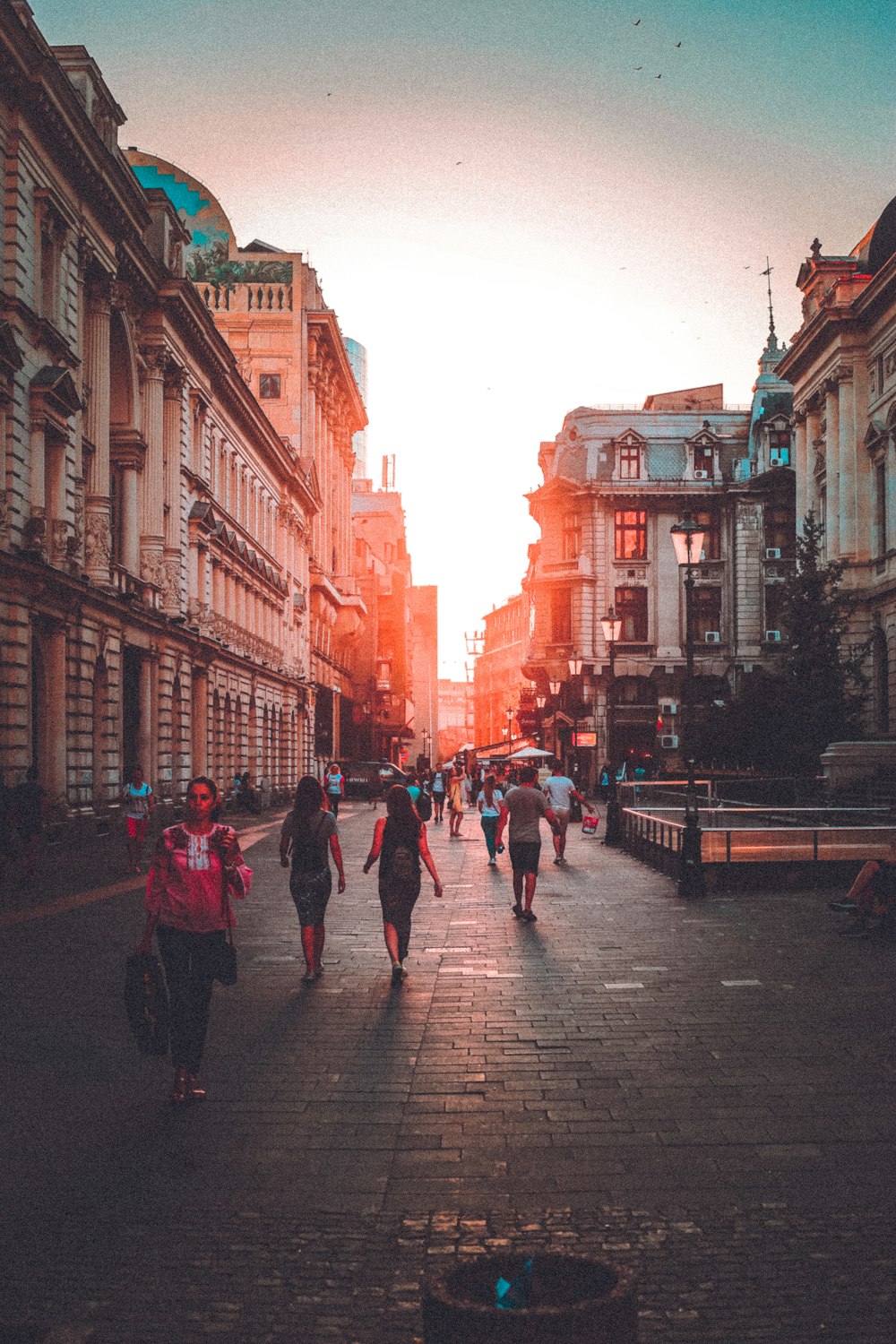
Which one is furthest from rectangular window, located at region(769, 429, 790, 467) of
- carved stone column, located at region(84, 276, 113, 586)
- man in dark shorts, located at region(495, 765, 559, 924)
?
man in dark shorts, located at region(495, 765, 559, 924)

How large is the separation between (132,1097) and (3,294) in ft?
63.1

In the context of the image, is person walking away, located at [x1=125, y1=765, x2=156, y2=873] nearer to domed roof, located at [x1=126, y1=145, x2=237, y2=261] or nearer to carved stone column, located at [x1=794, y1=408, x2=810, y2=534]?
carved stone column, located at [x1=794, y1=408, x2=810, y2=534]

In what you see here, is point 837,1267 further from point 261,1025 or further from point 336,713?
point 336,713

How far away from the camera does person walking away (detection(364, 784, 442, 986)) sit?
1036cm

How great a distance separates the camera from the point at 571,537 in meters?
62.4

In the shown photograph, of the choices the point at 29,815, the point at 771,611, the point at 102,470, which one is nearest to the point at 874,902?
the point at 29,815

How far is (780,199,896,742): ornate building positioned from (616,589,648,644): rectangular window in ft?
58.7

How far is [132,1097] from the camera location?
6.78m

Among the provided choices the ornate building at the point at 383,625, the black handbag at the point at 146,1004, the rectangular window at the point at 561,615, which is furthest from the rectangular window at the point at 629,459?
the black handbag at the point at 146,1004

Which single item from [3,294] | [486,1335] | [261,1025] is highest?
[3,294]

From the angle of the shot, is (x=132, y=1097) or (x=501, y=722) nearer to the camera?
(x=132, y=1097)

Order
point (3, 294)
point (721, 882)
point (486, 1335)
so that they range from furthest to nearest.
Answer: point (3, 294), point (721, 882), point (486, 1335)

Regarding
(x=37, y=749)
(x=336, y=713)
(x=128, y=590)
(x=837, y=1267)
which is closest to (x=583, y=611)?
(x=336, y=713)

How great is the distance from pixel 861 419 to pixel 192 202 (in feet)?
110
